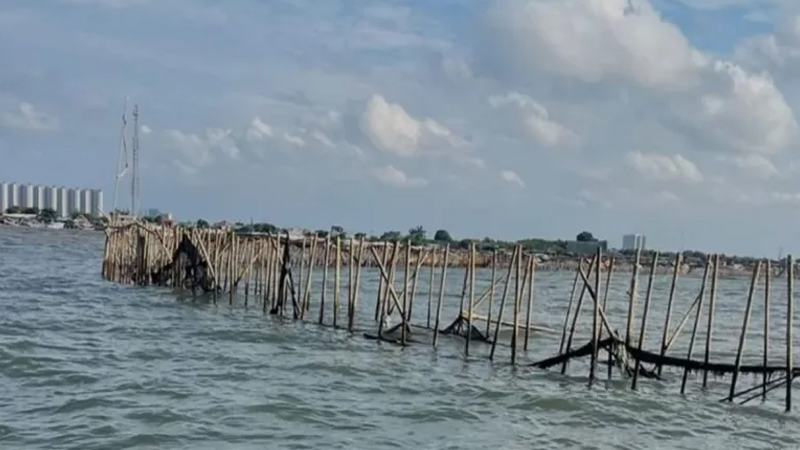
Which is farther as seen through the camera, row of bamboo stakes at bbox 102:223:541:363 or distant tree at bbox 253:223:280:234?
distant tree at bbox 253:223:280:234

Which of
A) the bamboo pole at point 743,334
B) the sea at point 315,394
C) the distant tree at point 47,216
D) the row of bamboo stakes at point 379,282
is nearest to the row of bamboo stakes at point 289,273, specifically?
the row of bamboo stakes at point 379,282

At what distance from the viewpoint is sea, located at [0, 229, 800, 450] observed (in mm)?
14852

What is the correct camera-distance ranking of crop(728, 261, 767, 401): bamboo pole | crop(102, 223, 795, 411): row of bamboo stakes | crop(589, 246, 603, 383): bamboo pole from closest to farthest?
crop(728, 261, 767, 401): bamboo pole < crop(589, 246, 603, 383): bamboo pole < crop(102, 223, 795, 411): row of bamboo stakes

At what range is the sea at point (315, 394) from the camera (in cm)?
1485

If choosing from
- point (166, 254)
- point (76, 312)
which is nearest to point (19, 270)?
point (166, 254)

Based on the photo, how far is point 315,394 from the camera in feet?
Answer: 59.6

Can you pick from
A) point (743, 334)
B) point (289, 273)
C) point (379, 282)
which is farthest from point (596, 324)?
point (379, 282)

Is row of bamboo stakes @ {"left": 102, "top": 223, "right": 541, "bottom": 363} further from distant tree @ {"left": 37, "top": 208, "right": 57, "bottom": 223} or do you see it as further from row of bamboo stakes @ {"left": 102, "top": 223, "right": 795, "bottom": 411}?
distant tree @ {"left": 37, "top": 208, "right": 57, "bottom": 223}

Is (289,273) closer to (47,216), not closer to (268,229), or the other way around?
(268,229)

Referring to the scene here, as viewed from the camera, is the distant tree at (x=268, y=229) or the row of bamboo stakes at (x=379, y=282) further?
the distant tree at (x=268, y=229)

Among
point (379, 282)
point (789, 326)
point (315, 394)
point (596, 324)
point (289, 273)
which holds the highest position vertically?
point (789, 326)

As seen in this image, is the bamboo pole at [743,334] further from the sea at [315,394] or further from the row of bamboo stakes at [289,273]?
the row of bamboo stakes at [289,273]

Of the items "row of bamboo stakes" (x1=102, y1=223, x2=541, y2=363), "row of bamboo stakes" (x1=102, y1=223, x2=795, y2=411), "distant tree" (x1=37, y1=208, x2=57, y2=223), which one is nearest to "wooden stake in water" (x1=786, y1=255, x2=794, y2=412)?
"row of bamboo stakes" (x1=102, y1=223, x2=795, y2=411)

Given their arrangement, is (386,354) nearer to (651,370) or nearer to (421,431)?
(651,370)
